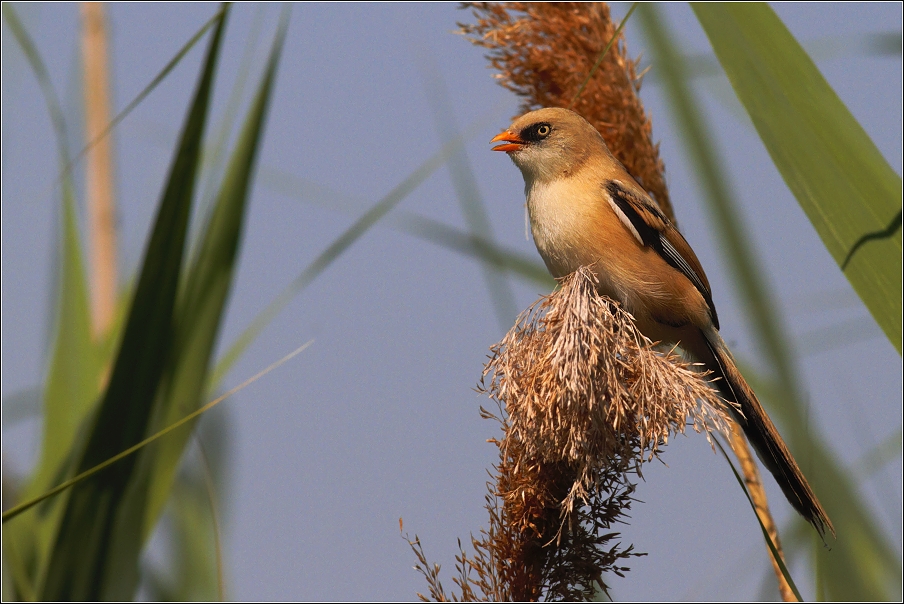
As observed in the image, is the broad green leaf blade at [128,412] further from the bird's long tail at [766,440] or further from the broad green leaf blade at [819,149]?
the bird's long tail at [766,440]

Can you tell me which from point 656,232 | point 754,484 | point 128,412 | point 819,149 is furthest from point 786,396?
point 128,412

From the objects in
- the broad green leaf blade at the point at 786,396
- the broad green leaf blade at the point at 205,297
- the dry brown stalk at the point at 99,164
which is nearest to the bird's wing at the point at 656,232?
the broad green leaf blade at the point at 786,396

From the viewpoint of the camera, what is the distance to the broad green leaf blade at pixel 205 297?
1.93 m

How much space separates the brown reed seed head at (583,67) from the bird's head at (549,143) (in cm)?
15

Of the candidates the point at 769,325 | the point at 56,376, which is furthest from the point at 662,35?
Result: the point at 56,376

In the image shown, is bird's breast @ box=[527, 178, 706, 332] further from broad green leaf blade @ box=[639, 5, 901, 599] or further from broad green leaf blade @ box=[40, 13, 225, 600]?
broad green leaf blade @ box=[40, 13, 225, 600]

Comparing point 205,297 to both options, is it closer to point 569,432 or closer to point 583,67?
point 569,432

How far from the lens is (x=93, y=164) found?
10.6 ft

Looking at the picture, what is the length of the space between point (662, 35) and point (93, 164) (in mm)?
2212

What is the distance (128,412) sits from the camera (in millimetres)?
1807

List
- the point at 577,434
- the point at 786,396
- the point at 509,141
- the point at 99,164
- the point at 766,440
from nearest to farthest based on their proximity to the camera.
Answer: the point at 577,434
the point at 786,396
the point at 766,440
the point at 509,141
the point at 99,164

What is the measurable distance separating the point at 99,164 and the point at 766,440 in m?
2.66

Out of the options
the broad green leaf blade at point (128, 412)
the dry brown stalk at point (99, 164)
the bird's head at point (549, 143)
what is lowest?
the broad green leaf blade at point (128, 412)

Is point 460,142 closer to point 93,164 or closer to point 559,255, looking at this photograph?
point 559,255
